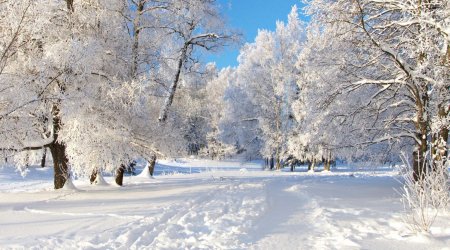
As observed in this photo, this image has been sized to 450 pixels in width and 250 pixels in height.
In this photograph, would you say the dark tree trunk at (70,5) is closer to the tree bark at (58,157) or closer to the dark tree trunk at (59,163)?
the tree bark at (58,157)

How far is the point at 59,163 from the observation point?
12625 mm

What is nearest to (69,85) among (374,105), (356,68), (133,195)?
(133,195)

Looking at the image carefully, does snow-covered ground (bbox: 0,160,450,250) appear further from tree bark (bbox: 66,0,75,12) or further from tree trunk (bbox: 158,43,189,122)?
tree trunk (bbox: 158,43,189,122)

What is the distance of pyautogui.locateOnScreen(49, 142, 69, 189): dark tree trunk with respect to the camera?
1248 cm

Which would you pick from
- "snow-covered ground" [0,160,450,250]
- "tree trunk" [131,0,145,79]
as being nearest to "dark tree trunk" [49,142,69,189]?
"snow-covered ground" [0,160,450,250]

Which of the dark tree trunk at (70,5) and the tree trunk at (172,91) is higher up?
the dark tree trunk at (70,5)

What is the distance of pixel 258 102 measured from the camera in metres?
33.7

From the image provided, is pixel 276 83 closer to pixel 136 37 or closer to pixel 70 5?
pixel 136 37

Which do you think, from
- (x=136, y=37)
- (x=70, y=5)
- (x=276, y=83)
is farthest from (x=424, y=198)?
(x=276, y=83)

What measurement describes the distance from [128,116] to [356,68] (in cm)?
676

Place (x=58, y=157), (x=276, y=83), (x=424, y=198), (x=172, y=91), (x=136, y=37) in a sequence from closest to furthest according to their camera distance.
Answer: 1. (x=424, y=198)
2. (x=58, y=157)
3. (x=136, y=37)
4. (x=172, y=91)
5. (x=276, y=83)

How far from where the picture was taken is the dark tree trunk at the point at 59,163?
12480 millimetres

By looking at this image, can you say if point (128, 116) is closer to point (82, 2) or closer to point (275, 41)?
point (82, 2)

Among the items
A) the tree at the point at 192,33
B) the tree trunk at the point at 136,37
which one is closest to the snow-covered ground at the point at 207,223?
the tree trunk at the point at 136,37
